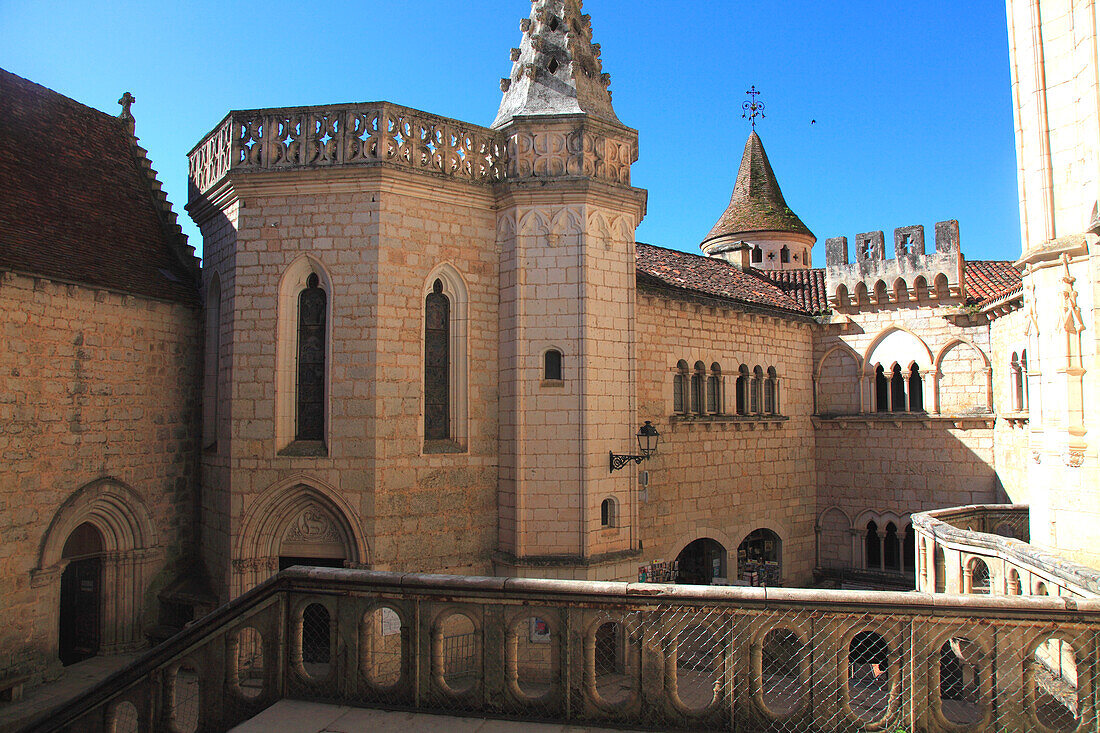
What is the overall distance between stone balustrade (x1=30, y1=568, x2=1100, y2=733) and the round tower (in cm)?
2461

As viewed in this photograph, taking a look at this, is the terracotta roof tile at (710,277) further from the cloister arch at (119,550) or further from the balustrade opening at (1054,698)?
the balustrade opening at (1054,698)

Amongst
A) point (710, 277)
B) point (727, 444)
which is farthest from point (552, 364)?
point (710, 277)

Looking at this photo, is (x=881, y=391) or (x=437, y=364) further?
(x=881, y=391)

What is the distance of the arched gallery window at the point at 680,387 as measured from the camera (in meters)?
15.9

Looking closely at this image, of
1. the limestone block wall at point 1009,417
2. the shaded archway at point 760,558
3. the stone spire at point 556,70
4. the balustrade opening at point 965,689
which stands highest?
the stone spire at point 556,70

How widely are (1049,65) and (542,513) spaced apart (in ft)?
30.4

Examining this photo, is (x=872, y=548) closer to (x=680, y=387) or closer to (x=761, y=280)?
(x=680, y=387)

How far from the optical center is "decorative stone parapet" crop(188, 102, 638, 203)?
416 inches

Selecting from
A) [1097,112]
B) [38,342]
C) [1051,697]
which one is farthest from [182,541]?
[1097,112]

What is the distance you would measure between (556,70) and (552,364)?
504 centimetres

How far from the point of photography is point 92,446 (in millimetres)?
10711

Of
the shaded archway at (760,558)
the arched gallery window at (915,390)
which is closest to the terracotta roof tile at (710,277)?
the arched gallery window at (915,390)

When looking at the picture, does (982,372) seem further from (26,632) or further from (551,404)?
(26,632)

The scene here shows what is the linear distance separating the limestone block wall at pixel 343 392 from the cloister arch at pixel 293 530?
15 millimetres
